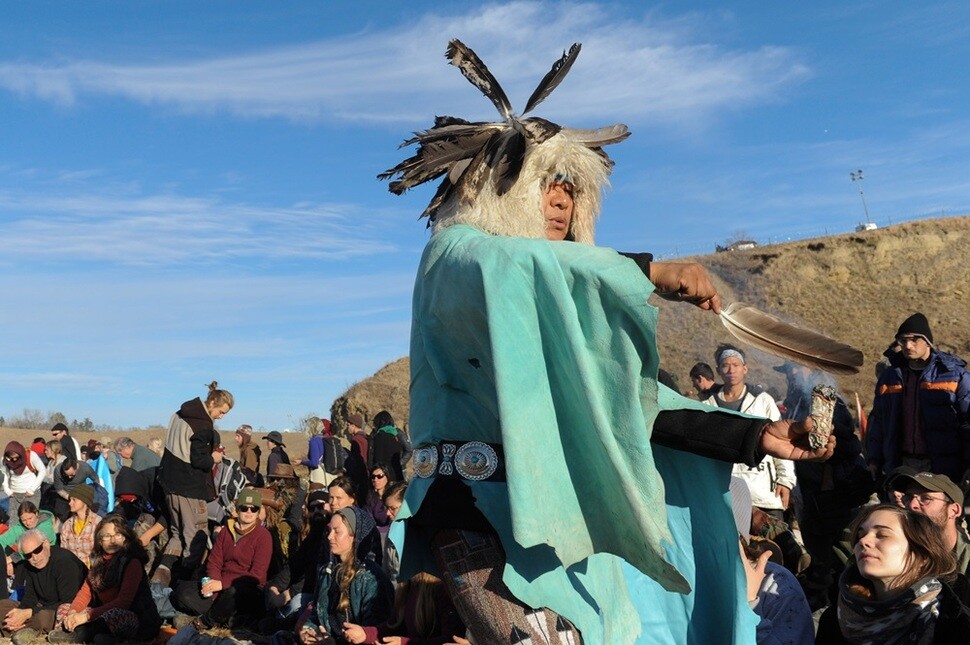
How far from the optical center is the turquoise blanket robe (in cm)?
240

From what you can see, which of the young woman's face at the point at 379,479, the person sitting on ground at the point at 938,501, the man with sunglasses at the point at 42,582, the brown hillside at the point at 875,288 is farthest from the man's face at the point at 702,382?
the brown hillside at the point at 875,288

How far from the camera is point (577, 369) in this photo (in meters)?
2.41

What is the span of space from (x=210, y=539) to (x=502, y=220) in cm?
827

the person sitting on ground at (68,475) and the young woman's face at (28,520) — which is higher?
the person sitting on ground at (68,475)

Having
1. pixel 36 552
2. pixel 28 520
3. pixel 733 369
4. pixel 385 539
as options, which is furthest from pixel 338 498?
pixel 733 369

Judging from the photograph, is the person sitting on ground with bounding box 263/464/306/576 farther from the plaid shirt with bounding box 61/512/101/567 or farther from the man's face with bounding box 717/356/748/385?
the man's face with bounding box 717/356/748/385

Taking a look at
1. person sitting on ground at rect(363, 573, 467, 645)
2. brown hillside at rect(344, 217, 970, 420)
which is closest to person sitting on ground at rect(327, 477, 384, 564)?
person sitting on ground at rect(363, 573, 467, 645)

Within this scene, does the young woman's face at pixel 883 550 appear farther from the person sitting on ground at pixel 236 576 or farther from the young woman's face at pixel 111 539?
the young woman's face at pixel 111 539

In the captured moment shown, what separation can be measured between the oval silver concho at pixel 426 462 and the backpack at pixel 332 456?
33.4 feet

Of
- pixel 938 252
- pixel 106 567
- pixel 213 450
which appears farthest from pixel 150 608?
pixel 938 252

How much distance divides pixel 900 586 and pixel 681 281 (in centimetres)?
211

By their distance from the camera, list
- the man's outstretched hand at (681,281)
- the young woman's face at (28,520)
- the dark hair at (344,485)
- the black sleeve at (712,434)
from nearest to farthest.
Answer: the man's outstretched hand at (681,281)
the black sleeve at (712,434)
the dark hair at (344,485)
the young woman's face at (28,520)

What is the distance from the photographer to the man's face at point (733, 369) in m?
3.02

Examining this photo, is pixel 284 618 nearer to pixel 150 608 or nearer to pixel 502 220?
pixel 150 608
